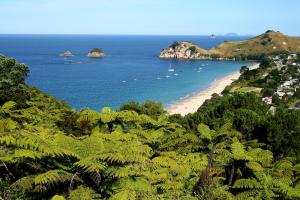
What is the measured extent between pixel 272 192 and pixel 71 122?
48.9 ft

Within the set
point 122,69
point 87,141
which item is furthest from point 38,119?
point 122,69

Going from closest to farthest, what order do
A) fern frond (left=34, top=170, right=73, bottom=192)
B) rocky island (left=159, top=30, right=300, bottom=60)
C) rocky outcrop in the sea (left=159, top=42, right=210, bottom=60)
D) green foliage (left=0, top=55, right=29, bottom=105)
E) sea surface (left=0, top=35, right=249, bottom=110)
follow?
fern frond (left=34, top=170, right=73, bottom=192), green foliage (left=0, top=55, right=29, bottom=105), sea surface (left=0, top=35, right=249, bottom=110), rocky island (left=159, top=30, right=300, bottom=60), rocky outcrop in the sea (left=159, top=42, right=210, bottom=60)

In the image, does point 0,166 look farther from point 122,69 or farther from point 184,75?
point 122,69

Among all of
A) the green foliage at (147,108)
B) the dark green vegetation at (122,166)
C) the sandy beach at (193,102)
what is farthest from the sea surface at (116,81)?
the dark green vegetation at (122,166)

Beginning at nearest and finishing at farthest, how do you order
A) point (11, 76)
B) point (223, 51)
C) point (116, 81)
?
1. point (11, 76)
2. point (116, 81)
3. point (223, 51)

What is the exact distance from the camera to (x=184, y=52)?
193000 mm

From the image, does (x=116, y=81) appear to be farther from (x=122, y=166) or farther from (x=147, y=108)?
(x=122, y=166)

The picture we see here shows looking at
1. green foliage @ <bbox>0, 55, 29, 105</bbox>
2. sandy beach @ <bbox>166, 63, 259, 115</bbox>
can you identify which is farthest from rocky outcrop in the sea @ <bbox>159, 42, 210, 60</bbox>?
green foliage @ <bbox>0, 55, 29, 105</bbox>

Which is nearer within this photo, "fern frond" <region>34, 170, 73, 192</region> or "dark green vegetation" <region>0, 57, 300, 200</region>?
"fern frond" <region>34, 170, 73, 192</region>

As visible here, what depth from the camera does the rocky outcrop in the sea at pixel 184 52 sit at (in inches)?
7488

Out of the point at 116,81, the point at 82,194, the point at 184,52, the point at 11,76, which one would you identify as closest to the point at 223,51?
the point at 184,52

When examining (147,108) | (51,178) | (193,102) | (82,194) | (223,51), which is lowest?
(193,102)

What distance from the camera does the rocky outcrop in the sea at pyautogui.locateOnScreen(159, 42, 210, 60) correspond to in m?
190

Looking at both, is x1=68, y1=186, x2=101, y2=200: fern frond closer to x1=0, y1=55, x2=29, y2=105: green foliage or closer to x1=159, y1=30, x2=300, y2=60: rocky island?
x1=0, y1=55, x2=29, y2=105: green foliage
